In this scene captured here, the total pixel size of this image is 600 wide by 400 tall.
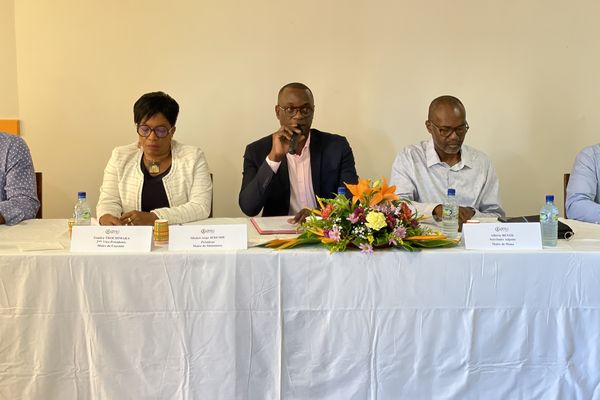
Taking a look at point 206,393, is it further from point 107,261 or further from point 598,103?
point 598,103

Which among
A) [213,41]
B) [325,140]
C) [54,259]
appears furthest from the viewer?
[213,41]

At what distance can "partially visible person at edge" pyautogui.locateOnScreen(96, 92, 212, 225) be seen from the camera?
7.90ft

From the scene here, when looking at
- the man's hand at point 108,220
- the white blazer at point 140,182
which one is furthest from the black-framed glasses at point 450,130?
the man's hand at point 108,220

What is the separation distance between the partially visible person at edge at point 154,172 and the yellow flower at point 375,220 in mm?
949

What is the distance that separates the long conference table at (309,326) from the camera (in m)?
1.68

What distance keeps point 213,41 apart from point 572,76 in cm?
222

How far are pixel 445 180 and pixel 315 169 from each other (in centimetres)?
65

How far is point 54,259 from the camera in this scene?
1.67 m

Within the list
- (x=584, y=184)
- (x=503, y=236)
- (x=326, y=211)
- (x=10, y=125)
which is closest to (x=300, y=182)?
(x=326, y=211)

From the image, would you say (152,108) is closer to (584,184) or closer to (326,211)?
(326,211)

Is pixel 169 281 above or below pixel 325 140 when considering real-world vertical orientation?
below

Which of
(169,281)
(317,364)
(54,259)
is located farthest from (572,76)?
(54,259)

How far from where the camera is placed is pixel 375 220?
1.66 meters

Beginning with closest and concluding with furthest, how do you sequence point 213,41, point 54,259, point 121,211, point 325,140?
point 54,259 → point 121,211 → point 325,140 → point 213,41
